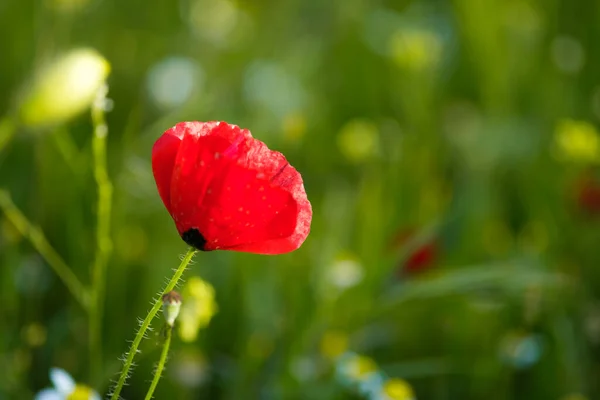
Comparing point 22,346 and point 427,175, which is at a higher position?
point 427,175

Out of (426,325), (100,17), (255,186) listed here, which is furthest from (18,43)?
(255,186)

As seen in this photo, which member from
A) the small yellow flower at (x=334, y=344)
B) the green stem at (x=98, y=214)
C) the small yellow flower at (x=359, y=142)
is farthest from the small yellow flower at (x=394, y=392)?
the small yellow flower at (x=359, y=142)

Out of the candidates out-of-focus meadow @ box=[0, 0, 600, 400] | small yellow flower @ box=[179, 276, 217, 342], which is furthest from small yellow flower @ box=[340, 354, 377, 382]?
small yellow flower @ box=[179, 276, 217, 342]

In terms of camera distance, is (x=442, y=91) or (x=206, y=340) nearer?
(x=206, y=340)

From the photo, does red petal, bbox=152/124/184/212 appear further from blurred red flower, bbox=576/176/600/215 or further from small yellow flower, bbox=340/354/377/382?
blurred red flower, bbox=576/176/600/215

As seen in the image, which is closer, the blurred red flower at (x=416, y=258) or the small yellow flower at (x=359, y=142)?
the blurred red flower at (x=416, y=258)

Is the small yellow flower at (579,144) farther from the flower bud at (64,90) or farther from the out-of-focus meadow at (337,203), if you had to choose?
the flower bud at (64,90)

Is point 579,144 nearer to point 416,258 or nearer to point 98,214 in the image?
point 416,258

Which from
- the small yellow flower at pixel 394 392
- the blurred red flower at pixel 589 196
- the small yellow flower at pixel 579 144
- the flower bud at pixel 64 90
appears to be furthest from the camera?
the small yellow flower at pixel 579 144

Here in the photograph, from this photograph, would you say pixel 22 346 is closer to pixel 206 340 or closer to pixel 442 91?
pixel 206 340
